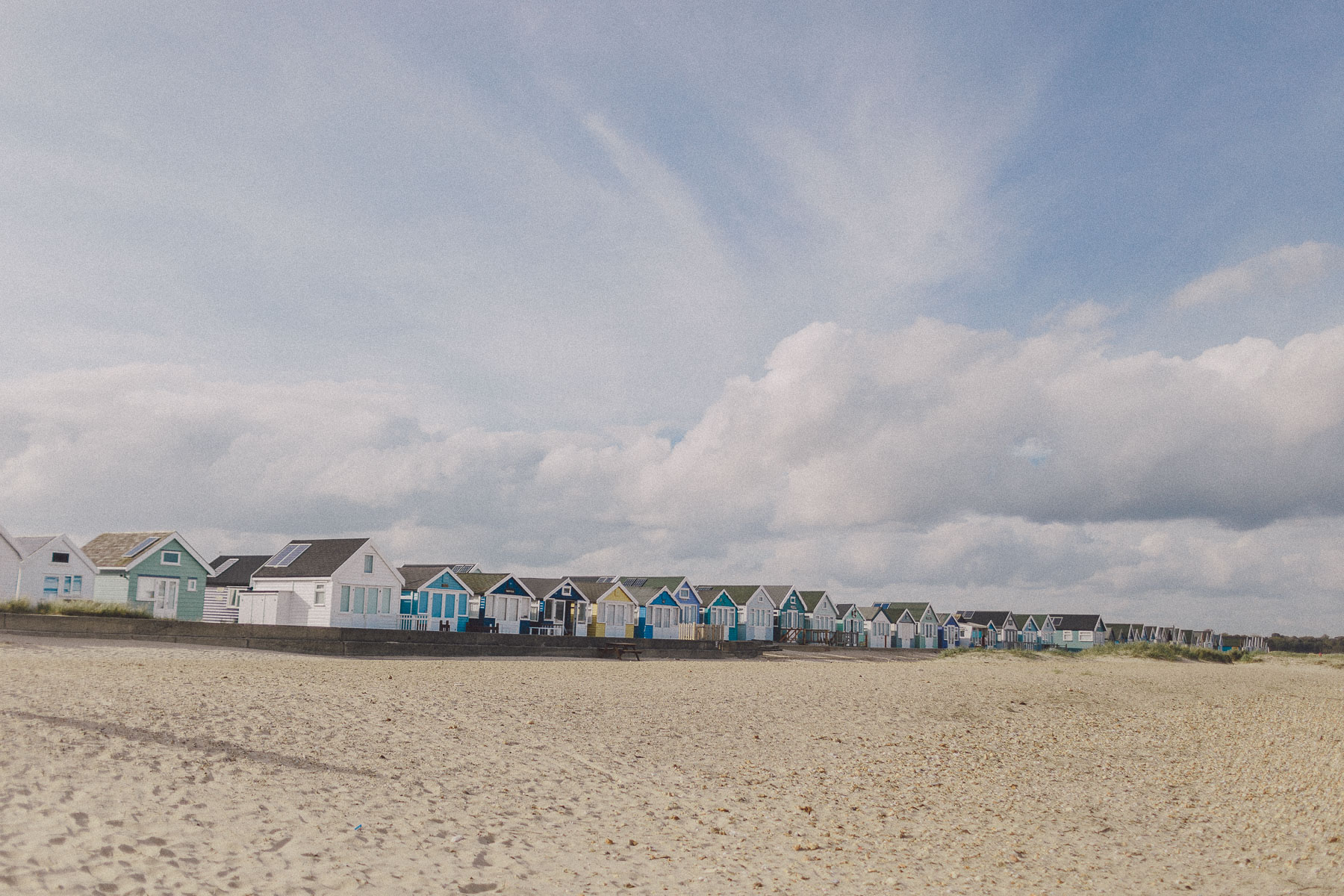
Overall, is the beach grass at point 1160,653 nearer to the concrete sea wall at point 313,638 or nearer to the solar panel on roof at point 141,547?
the concrete sea wall at point 313,638

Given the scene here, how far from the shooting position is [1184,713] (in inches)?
1086

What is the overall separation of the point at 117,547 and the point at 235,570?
6.92 meters

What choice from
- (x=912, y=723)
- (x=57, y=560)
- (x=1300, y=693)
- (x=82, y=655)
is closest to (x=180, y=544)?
(x=57, y=560)

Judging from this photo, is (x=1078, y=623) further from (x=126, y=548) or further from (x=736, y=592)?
(x=126, y=548)

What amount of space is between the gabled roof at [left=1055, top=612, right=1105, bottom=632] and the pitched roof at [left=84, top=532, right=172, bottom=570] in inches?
4067

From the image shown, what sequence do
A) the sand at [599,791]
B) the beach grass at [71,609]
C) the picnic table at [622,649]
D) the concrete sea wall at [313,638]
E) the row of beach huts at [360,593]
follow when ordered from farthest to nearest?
the row of beach huts at [360,593], the picnic table at [622,649], the beach grass at [71,609], the concrete sea wall at [313,638], the sand at [599,791]

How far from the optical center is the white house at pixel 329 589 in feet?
149

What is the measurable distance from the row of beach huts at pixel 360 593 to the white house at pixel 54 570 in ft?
0.16

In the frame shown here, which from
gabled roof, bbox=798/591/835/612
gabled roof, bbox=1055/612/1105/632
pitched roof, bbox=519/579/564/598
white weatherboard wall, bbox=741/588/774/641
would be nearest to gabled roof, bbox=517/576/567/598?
pitched roof, bbox=519/579/564/598

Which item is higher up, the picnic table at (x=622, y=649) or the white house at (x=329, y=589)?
the white house at (x=329, y=589)

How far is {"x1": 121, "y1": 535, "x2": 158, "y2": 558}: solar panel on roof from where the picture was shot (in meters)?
46.2

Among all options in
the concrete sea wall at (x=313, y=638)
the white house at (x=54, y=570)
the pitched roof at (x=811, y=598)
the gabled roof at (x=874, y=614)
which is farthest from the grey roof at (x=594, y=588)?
the gabled roof at (x=874, y=614)

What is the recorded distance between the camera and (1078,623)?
11425 cm

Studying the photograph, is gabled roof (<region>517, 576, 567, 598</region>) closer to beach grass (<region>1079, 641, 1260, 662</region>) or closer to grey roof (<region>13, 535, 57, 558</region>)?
grey roof (<region>13, 535, 57, 558</region>)
